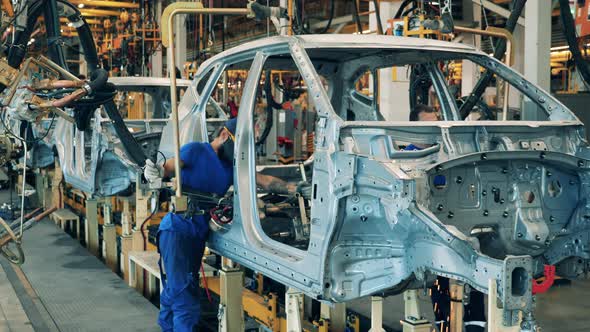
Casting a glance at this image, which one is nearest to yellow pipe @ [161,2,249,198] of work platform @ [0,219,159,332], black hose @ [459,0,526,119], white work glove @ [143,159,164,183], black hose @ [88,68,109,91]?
white work glove @ [143,159,164,183]

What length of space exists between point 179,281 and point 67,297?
2.26 metres

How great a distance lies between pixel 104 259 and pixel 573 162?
6.06 metres

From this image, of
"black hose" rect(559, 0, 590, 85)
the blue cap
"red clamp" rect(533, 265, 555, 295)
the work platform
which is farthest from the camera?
"black hose" rect(559, 0, 590, 85)

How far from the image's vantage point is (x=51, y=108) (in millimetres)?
5207

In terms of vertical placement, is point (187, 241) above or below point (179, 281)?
above

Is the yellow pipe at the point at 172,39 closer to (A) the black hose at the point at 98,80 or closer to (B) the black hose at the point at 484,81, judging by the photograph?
(A) the black hose at the point at 98,80

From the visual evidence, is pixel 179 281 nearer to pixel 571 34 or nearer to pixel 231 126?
pixel 231 126

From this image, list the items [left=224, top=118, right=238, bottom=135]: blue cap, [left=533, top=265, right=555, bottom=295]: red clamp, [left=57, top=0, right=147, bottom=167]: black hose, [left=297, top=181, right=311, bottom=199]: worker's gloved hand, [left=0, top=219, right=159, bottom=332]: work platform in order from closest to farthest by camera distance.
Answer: [left=533, top=265, right=555, bottom=295]: red clamp, [left=297, top=181, right=311, bottom=199]: worker's gloved hand, [left=224, top=118, right=238, bottom=135]: blue cap, [left=0, top=219, right=159, bottom=332]: work platform, [left=57, top=0, right=147, bottom=167]: black hose

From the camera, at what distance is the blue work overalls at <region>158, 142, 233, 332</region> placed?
14.2 feet

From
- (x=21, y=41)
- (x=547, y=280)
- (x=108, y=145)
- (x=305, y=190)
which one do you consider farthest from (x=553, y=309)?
(x=21, y=41)

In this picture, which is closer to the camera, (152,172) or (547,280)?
(547,280)

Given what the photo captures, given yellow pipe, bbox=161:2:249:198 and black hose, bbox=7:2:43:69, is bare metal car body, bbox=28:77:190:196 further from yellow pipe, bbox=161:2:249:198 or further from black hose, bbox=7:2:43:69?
yellow pipe, bbox=161:2:249:198

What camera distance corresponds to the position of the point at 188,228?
173 inches

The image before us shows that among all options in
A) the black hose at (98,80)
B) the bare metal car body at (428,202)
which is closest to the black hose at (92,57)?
the black hose at (98,80)
